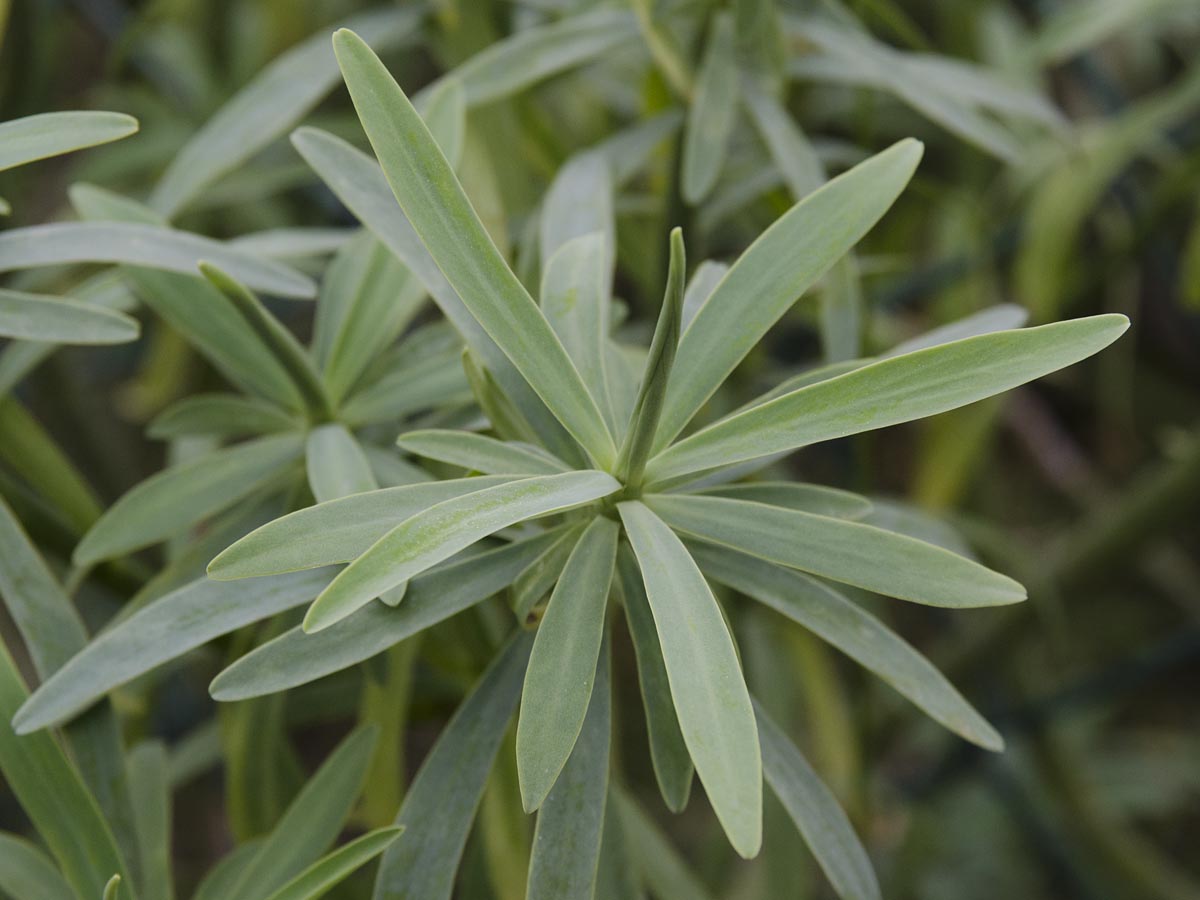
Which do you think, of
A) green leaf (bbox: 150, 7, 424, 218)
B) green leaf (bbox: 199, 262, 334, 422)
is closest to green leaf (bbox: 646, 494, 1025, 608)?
green leaf (bbox: 199, 262, 334, 422)

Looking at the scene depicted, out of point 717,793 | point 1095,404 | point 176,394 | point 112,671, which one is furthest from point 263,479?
point 1095,404

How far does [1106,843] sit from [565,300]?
710mm

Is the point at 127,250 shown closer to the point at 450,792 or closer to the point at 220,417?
the point at 220,417

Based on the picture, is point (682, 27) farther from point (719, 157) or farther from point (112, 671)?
point (112, 671)

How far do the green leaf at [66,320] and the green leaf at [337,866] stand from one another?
0.16 metres

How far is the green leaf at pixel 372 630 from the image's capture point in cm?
27

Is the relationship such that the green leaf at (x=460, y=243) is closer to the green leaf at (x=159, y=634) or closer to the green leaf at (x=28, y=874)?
the green leaf at (x=159, y=634)

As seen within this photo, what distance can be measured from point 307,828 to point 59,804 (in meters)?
0.07

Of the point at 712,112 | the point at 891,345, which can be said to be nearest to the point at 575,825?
the point at 712,112

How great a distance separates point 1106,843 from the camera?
81 centimetres

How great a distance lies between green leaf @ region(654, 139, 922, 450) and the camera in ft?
0.94

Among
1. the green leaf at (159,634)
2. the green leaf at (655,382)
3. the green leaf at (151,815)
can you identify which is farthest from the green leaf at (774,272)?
the green leaf at (151,815)

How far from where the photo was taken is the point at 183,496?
352 mm

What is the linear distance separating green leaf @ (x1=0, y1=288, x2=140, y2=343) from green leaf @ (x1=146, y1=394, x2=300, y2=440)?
0.05 m
